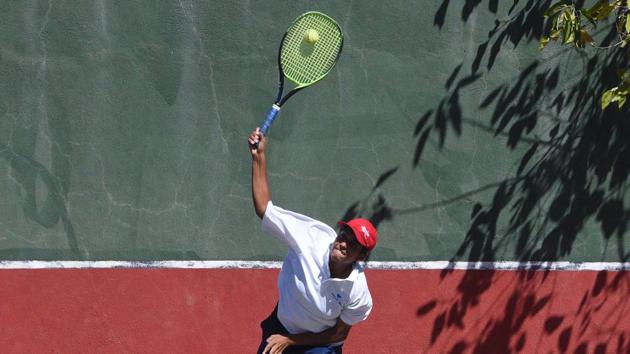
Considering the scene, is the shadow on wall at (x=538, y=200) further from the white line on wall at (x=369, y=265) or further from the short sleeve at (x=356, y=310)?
the short sleeve at (x=356, y=310)

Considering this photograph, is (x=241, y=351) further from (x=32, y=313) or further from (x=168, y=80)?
(x=168, y=80)

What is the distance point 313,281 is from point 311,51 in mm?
1532

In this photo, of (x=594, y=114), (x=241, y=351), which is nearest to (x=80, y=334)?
(x=241, y=351)

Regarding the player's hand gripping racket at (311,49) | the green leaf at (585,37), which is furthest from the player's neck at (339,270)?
the green leaf at (585,37)

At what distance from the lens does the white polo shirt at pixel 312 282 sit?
5137 millimetres

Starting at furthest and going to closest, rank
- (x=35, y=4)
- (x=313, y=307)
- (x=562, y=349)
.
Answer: (x=562, y=349)
(x=35, y=4)
(x=313, y=307)

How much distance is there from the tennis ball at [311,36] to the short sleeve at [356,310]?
1.62m

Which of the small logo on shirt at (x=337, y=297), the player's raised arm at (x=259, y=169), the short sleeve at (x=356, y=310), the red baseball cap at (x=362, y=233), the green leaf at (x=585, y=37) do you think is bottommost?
the short sleeve at (x=356, y=310)

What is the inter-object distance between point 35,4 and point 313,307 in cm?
304

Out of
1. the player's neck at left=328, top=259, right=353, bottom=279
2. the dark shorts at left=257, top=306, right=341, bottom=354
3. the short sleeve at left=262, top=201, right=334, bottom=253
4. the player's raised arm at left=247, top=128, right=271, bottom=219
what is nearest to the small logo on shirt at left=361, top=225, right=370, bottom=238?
the player's neck at left=328, top=259, right=353, bottom=279

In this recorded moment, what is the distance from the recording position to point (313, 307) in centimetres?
516

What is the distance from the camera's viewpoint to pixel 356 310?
519cm

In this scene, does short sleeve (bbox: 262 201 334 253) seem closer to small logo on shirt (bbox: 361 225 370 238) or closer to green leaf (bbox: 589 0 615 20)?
small logo on shirt (bbox: 361 225 370 238)

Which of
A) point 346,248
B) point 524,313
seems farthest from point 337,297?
point 524,313
